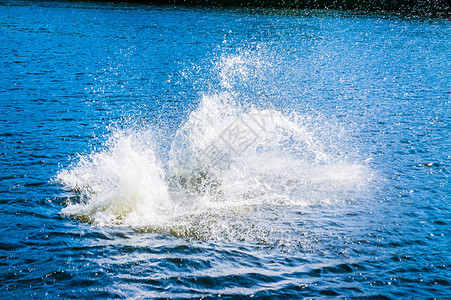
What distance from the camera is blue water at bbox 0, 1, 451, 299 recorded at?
39.2ft

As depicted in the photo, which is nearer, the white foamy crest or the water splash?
the white foamy crest

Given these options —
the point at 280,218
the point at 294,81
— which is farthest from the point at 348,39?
the point at 280,218

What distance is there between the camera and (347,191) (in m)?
17.2

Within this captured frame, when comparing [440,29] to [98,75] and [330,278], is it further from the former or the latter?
[330,278]

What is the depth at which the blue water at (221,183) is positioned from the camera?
1195 cm

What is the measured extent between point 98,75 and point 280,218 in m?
29.1

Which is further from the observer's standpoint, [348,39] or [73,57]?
[348,39]

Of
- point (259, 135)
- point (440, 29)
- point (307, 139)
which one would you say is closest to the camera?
point (259, 135)

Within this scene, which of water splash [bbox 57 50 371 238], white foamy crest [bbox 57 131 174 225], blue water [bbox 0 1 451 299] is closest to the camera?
blue water [bbox 0 1 451 299]

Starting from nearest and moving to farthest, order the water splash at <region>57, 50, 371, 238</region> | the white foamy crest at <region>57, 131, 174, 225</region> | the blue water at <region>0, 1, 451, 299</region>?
the blue water at <region>0, 1, 451, 299</region> < the white foamy crest at <region>57, 131, 174, 225</region> < the water splash at <region>57, 50, 371, 238</region>

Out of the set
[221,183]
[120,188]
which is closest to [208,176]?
[221,183]

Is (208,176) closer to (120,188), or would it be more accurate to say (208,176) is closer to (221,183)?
(221,183)

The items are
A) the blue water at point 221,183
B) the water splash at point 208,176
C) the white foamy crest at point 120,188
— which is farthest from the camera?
the water splash at point 208,176

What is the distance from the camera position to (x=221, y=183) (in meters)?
17.8
